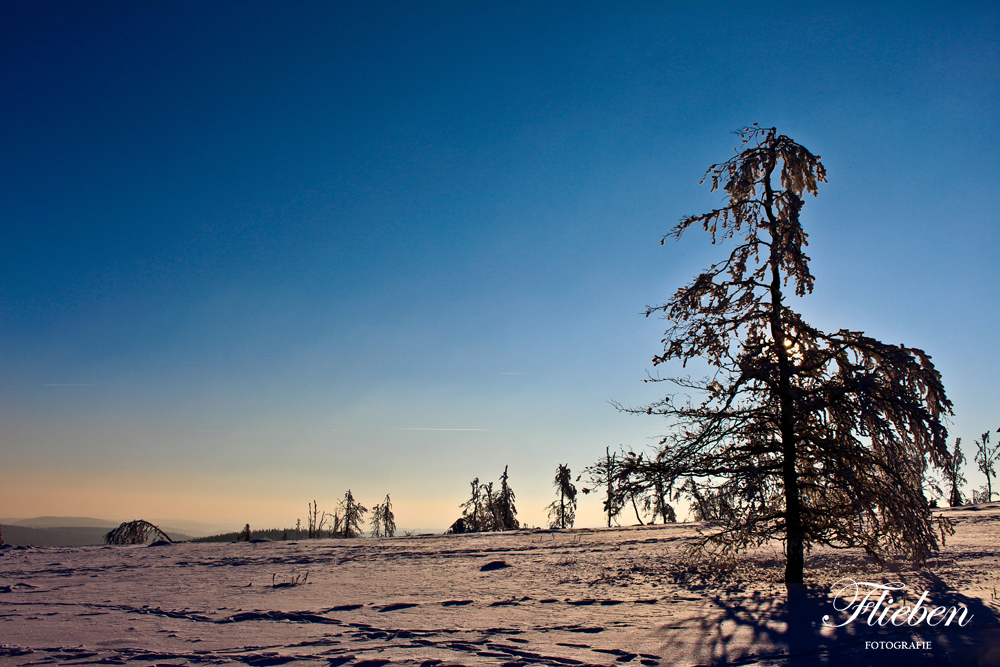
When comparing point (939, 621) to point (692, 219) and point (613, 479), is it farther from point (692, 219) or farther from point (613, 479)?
point (692, 219)

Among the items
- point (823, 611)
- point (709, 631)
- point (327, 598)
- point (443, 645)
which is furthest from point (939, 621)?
point (327, 598)

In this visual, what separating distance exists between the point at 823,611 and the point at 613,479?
3.46m

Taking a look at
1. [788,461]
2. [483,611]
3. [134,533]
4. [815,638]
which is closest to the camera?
[815,638]

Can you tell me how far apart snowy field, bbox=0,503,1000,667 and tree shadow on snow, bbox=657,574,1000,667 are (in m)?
0.03

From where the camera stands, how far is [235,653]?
5.01 metres

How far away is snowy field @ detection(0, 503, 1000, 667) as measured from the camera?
5039mm

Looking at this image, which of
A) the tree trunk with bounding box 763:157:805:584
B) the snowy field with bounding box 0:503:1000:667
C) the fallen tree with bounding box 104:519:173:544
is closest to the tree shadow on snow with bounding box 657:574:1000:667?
the snowy field with bounding box 0:503:1000:667

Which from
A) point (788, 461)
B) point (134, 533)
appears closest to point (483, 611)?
point (788, 461)

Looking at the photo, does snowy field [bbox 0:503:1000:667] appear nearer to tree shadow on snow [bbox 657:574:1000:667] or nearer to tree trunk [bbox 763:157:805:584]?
tree shadow on snow [bbox 657:574:1000:667]

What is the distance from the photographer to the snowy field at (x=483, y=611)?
504 centimetres

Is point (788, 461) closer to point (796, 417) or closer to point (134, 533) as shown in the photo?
point (796, 417)

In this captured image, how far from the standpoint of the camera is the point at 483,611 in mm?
7293

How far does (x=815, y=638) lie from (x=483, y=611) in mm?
3813

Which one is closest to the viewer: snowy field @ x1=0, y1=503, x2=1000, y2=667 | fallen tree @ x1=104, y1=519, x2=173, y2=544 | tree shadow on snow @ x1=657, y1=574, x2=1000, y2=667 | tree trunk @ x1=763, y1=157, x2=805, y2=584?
tree shadow on snow @ x1=657, y1=574, x2=1000, y2=667
